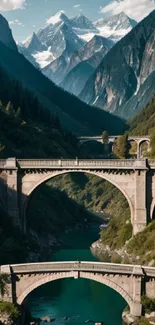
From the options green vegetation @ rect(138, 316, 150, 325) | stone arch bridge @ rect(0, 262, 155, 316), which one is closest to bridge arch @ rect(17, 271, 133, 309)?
stone arch bridge @ rect(0, 262, 155, 316)

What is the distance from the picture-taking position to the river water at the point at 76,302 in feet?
205

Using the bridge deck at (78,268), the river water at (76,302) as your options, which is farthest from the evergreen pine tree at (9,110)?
the bridge deck at (78,268)

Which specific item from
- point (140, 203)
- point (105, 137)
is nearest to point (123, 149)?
point (105, 137)

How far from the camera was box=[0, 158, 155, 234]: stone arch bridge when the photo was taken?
8144cm

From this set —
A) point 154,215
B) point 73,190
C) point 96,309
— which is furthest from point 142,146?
point 96,309

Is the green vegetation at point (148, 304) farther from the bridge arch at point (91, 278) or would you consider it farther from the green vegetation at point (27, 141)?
the green vegetation at point (27, 141)

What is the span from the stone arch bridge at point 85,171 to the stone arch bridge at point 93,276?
25.5 m

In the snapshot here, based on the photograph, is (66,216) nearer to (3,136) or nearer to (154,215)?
(3,136)

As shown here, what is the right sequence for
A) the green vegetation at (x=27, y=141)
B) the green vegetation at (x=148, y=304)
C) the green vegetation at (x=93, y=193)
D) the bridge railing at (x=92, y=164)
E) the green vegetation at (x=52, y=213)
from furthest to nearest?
Result: the green vegetation at (x=93, y=193)
the green vegetation at (x=27, y=141)
the green vegetation at (x=52, y=213)
the bridge railing at (x=92, y=164)
the green vegetation at (x=148, y=304)

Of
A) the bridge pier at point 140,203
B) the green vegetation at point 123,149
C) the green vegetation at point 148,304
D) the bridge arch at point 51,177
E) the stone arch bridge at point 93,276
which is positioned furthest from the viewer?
the green vegetation at point 123,149

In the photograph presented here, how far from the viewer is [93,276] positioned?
57000 millimetres

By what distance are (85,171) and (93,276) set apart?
90.1 ft

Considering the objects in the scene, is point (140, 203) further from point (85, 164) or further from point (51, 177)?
point (51, 177)

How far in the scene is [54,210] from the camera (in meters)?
121
